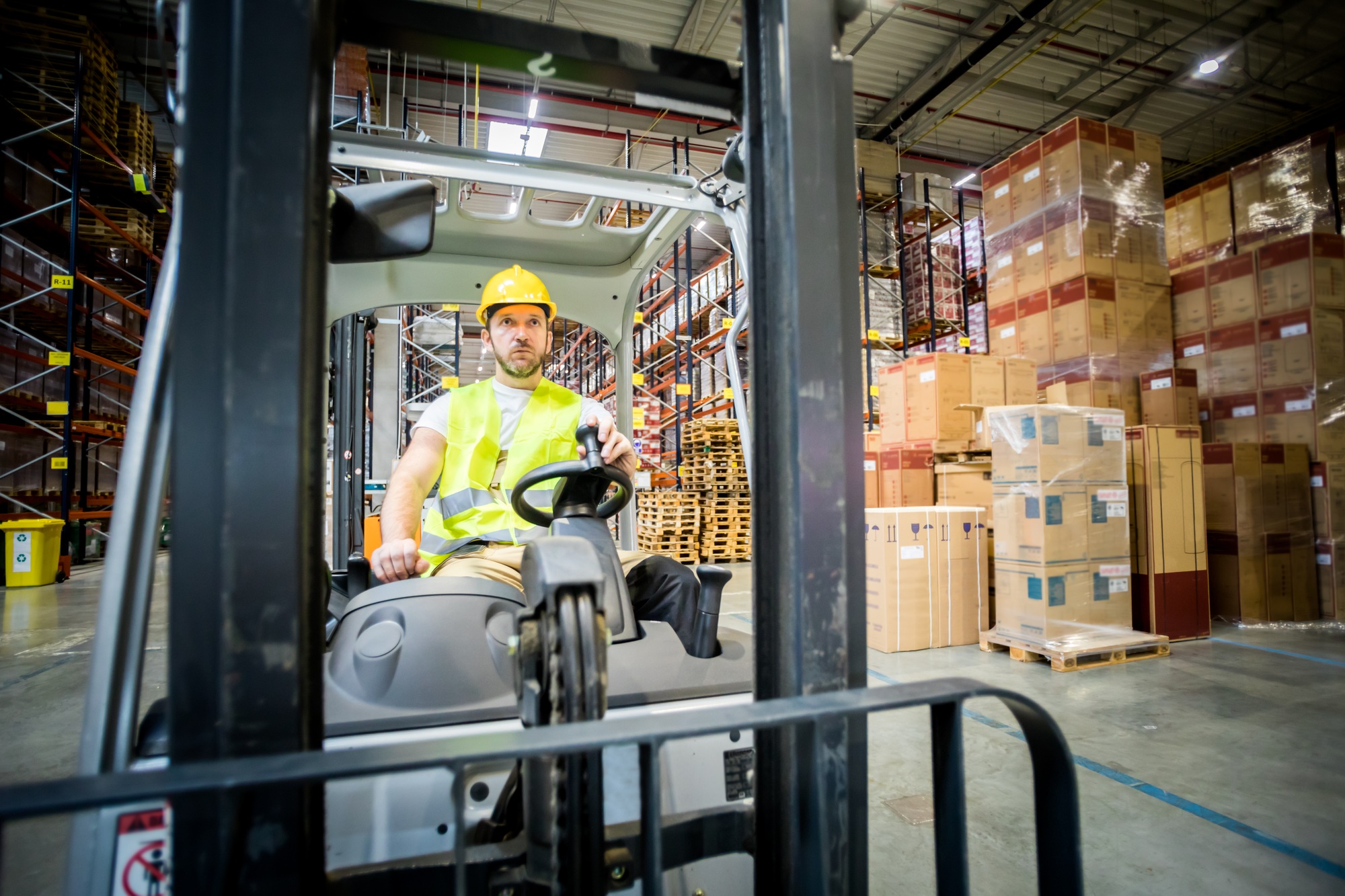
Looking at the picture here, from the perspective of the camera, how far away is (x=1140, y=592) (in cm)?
502

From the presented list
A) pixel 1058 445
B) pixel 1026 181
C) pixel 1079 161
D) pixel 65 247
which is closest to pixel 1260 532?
pixel 1058 445

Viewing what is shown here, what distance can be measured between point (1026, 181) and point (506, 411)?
7073mm

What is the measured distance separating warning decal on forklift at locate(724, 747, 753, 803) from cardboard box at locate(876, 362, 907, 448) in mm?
5639

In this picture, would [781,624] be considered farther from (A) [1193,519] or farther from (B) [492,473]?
(A) [1193,519]

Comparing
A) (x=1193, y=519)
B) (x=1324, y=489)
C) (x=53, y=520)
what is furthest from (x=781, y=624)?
(x=53, y=520)

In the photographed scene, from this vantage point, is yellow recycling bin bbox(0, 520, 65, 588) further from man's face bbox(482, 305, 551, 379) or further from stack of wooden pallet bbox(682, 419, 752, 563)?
man's face bbox(482, 305, 551, 379)

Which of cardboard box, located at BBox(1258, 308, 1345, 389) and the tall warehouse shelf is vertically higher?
the tall warehouse shelf

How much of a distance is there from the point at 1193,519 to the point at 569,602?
19.1 ft

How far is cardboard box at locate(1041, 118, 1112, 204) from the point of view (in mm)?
6590

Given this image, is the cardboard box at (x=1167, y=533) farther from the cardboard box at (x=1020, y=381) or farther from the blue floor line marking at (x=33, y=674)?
the blue floor line marking at (x=33, y=674)

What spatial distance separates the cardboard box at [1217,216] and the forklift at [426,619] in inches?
344

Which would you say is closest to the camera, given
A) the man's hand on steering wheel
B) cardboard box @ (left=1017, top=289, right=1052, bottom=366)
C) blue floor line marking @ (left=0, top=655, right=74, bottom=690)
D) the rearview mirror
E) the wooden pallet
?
the rearview mirror

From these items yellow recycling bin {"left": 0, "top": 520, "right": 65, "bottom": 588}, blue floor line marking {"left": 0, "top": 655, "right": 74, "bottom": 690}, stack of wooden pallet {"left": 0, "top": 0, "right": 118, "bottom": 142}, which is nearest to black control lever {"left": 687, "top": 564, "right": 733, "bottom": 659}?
blue floor line marking {"left": 0, "top": 655, "right": 74, "bottom": 690}

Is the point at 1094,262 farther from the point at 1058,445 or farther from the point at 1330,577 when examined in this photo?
the point at 1330,577
